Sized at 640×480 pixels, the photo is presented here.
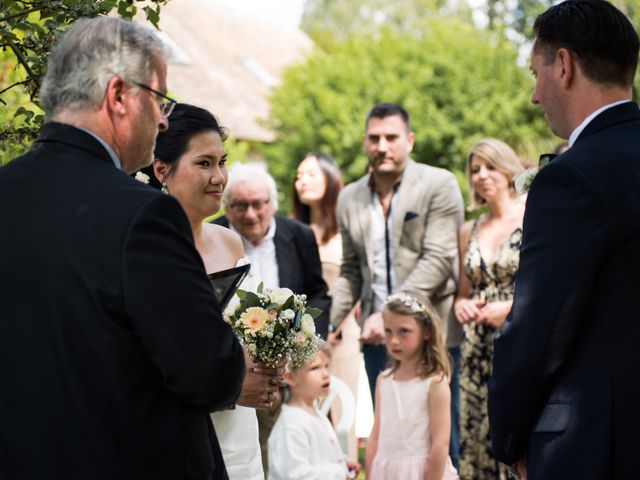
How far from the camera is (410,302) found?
6.91m

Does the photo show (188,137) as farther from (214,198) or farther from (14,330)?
(14,330)

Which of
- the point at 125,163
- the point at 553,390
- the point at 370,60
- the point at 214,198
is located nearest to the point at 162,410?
the point at 125,163

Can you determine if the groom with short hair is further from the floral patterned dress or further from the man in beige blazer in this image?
the man in beige blazer

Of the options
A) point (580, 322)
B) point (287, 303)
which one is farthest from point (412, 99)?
point (580, 322)

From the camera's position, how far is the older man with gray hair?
2.77 meters

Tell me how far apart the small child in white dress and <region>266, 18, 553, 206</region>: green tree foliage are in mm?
19060

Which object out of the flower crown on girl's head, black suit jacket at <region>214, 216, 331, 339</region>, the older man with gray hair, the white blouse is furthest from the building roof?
the older man with gray hair

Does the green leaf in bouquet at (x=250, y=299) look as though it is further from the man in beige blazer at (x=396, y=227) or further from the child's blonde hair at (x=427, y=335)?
the man in beige blazer at (x=396, y=227)

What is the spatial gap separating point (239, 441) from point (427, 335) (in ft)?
8.43

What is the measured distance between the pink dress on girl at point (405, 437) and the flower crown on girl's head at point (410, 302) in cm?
46

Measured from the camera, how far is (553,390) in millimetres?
3488

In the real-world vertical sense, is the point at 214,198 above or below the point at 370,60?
below

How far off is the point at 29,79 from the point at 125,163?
4.01 ft

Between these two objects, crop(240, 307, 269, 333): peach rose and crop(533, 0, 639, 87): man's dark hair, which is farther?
crop(240, 307, 269, 333): peach rose
